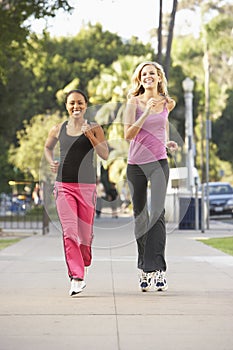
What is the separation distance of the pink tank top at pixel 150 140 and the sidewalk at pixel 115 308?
126 cm

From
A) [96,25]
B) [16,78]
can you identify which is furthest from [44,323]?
[96,25]

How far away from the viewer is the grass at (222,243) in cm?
1703

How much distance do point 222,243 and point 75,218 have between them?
10.0 m

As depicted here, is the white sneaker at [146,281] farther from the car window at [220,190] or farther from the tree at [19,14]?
the car window at [220,190]

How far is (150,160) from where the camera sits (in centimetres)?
960

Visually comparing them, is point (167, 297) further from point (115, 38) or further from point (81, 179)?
point (115, 38)

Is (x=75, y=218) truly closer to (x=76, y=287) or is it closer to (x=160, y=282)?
(x=76, y=287)

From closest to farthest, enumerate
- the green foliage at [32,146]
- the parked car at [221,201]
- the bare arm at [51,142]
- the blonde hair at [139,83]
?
the blonde hair at [139,83]
the bare arm at [51,142]
the parked car at [221,201]
the green foliage at [32,146]

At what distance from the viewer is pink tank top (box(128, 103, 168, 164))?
9.57m

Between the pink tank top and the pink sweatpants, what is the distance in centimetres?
52

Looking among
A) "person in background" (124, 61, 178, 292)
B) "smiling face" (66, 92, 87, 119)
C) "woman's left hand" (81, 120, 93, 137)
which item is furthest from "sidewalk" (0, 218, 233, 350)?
"smiling face" (66, 92, 87, 119)

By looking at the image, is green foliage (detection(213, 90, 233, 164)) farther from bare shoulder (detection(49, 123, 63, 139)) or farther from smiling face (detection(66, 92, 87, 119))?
smiling face (detection(66, 92, 87, 119))

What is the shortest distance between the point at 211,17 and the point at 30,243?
175 ft

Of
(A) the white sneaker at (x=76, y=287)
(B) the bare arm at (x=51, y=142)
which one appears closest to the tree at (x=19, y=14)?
(B) the bare arm at (x=51, y=142)
